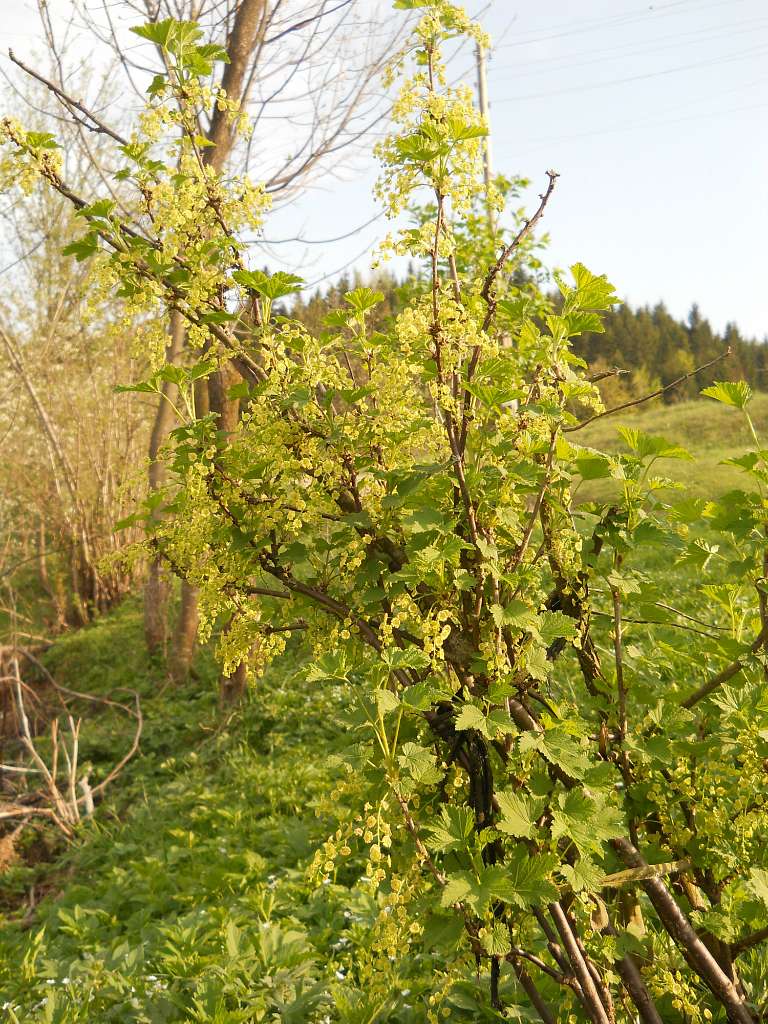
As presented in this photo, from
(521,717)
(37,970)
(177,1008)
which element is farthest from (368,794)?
(37,970)

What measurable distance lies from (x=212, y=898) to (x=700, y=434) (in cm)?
2153

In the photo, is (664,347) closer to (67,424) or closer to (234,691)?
(67,424)

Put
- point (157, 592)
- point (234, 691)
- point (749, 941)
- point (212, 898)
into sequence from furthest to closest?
point (157, 592) < point (234, 691) < point (212, 898) < point (749, 941)

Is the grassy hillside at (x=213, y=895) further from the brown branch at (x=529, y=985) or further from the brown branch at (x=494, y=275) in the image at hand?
the brown branch at (x=494, y=275)

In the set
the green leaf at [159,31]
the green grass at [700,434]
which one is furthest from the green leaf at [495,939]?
the green grass at [700,434]

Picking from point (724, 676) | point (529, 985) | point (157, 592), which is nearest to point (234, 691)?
point (157, 592)

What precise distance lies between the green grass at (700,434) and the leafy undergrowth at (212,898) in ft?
31.1

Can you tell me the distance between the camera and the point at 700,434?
2238 centimetres

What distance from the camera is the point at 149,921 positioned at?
3373 millimetres

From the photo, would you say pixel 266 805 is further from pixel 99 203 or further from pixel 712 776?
pixel 99 203

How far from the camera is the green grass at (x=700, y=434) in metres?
14.5

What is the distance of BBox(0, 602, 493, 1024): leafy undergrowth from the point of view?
2.38 metres

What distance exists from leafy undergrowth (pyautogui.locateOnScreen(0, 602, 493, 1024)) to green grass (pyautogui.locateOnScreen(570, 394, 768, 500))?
9485 millimetres

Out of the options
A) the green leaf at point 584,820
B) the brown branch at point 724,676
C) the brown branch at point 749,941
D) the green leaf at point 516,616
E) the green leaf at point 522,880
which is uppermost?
the green leaf at point 516,616
